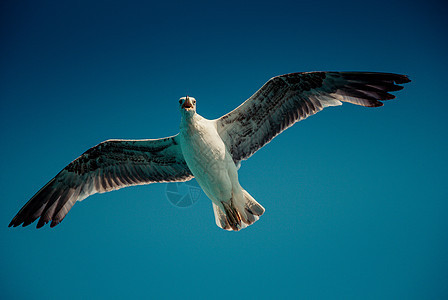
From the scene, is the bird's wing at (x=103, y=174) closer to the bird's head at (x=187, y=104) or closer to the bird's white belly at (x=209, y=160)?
the bird's white belly at (x=209, y=160)

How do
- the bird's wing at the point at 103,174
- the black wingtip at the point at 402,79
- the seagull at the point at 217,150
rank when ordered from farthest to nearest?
the bird's wing at the point at 103,174 < the seagull at the point at 217,150 < the black wingtip at the point at 402,79

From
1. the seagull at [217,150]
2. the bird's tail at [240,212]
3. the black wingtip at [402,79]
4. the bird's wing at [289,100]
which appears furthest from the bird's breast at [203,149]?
the black wingtip at [402,79]

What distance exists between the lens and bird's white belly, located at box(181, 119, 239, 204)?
5.68 m

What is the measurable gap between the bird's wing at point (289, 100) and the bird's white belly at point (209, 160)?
20.7 inches

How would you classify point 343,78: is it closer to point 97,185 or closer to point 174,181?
point 174,181

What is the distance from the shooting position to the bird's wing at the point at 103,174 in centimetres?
685

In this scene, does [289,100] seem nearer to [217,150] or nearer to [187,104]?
[217,150]

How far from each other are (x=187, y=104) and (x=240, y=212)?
239cm

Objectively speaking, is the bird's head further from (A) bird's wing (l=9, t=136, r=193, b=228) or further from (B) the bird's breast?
(A) bird's wing (l=9, t=136, r=193, b=228)

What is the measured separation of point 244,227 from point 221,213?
1.81ft

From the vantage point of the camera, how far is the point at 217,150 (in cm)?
585

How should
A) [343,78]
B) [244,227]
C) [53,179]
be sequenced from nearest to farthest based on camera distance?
1. [343,78]
2. [244,227]
3. [53,179]

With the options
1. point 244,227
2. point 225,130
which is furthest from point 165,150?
point 244,227

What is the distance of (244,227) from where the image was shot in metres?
6.53
